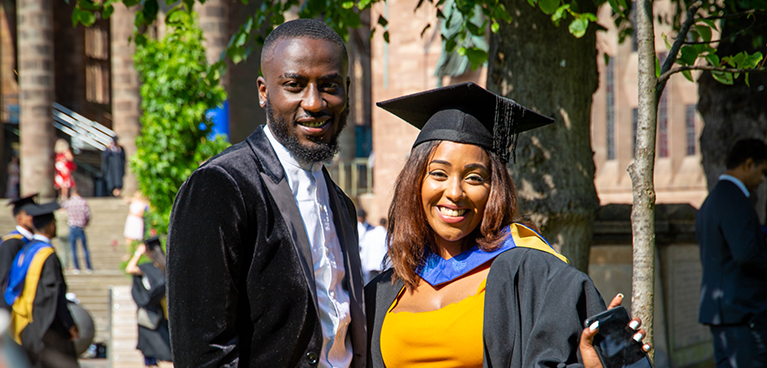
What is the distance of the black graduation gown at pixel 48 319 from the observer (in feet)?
20.6

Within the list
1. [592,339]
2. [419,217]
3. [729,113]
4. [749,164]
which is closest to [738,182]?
[749,164]

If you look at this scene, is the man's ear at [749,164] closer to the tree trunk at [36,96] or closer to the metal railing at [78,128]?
the tree trunk at [36,96]

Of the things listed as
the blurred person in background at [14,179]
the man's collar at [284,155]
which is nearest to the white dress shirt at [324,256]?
the man's collar at [284,155]

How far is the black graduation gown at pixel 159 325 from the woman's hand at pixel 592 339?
5.94 metres

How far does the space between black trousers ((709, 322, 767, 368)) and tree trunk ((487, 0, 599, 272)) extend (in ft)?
4.33

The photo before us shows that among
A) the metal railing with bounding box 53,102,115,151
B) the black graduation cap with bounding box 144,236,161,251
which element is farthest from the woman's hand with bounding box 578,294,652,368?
the metal railing with bounding box 53,102,115,151

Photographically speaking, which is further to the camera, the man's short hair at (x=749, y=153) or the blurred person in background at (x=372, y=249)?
the blurred person in background at (x=372, y=249)

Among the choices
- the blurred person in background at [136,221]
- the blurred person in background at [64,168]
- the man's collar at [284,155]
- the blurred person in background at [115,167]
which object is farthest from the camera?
the blurred person in background at [115,167]

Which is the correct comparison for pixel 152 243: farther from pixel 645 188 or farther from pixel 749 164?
pixel 645 188

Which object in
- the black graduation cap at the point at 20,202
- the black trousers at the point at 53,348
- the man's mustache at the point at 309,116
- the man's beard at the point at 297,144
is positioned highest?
the man's mustache at the point at 309,116

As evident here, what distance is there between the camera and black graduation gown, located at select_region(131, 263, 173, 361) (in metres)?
7.21

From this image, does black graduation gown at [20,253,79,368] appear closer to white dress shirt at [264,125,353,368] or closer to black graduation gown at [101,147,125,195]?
white dress shirt at [264,125,353,368]

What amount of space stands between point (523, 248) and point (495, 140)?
1.31 feet

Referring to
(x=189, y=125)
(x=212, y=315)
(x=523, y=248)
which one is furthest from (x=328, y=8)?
(x=189, y=125)
